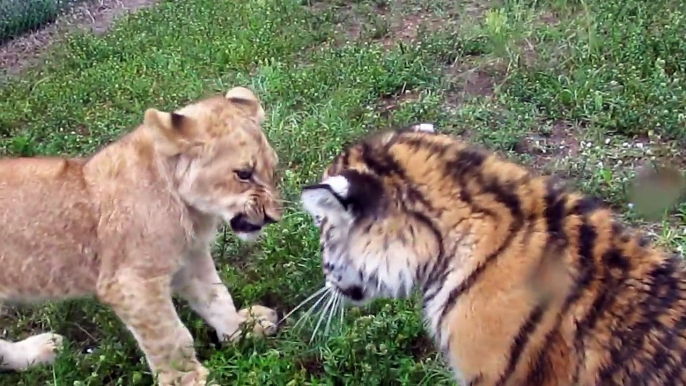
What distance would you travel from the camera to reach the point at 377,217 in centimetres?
321

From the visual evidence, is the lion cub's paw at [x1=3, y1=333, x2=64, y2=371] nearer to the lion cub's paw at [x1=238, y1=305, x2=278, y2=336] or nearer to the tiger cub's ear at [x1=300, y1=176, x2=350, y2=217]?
the lion cub's paw at [x1=238, y1=305, x2=278, y2=336]

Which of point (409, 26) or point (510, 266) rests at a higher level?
point (510, 266)

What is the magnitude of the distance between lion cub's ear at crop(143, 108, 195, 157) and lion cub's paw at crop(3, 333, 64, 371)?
105 cm

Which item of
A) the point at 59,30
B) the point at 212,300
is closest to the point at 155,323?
the point at 212,300

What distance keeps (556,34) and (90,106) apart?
3.38m

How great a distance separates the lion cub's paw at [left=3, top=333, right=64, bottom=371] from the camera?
173 inches

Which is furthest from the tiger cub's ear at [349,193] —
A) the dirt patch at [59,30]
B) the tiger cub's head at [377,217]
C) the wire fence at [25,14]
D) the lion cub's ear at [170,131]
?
the wire fence at [25,14]

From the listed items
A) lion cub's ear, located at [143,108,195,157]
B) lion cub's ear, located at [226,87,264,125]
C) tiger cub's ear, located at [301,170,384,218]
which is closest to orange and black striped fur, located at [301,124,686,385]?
tiger cub's ear, located at [301,170,384,218]

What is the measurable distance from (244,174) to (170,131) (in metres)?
0.34

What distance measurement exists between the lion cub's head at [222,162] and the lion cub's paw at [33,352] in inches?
37.9

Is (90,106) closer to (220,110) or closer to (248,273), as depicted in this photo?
(248,273)

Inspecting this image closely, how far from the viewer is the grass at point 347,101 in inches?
169

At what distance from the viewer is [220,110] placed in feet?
13.5

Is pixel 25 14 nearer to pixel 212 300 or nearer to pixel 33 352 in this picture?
pixel 33 352
